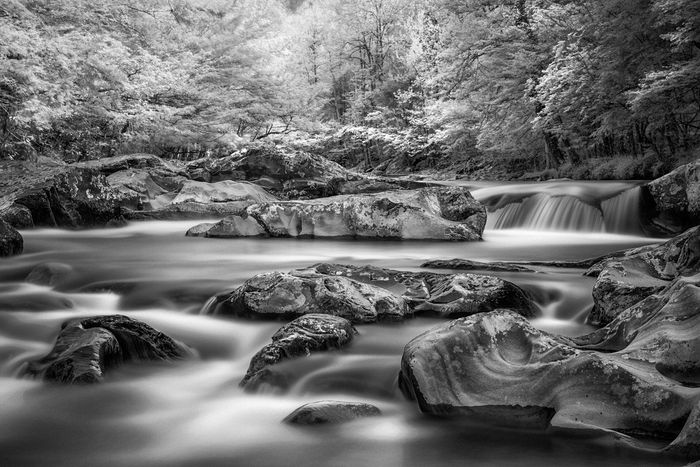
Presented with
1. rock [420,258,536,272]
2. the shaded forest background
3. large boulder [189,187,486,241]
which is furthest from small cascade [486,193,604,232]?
rock [420,258,536,272]

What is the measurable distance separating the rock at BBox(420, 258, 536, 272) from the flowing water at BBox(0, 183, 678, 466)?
0.26 m

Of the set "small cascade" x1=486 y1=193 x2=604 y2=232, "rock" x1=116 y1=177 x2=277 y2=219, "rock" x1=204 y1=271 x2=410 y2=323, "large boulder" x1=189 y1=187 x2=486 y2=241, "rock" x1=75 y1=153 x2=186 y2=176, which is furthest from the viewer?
"rock" x1=75 y1=153 x2=186 y2=176

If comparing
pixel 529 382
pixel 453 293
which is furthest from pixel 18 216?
pixel 529 382

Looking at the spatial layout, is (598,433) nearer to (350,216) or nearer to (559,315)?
(559,315)

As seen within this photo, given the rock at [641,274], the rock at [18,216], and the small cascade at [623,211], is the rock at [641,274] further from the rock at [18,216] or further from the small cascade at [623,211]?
the rock at [18,216]

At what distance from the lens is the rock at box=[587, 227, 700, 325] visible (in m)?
4.09

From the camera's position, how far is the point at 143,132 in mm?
17297

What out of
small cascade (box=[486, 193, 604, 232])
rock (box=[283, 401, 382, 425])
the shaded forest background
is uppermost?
the shaded forest background

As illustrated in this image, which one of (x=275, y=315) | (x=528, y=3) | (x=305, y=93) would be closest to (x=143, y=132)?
(x=305, y=93)

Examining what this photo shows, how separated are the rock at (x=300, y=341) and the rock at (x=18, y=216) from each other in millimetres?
8141

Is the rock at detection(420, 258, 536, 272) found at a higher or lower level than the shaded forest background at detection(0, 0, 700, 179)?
lower

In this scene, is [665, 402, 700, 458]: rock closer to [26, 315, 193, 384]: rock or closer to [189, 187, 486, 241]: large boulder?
[26, 315, 193, 384]: rock

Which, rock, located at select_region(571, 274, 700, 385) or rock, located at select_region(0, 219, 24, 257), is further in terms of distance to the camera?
rock, located at select_region(0, 219, 24, 257)

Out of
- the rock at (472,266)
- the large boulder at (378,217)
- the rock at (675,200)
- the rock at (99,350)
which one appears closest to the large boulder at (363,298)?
the rock at (99,350)
